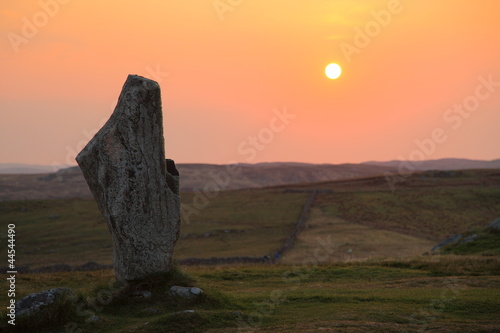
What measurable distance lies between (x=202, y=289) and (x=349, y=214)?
58285 mm

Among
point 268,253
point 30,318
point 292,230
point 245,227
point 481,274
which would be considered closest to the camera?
point 30,318

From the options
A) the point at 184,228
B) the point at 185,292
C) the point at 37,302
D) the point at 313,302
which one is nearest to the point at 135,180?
the point at 185,292

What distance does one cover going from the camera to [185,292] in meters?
17.1

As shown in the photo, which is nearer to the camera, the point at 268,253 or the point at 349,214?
the point at 268,253

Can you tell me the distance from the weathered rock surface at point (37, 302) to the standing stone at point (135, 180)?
9.36 feet

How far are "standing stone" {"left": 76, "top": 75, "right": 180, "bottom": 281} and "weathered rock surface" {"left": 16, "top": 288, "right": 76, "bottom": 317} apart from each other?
2853 millimetres

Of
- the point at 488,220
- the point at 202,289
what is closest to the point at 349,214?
the point at 488,220

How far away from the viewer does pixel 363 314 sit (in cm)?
1554

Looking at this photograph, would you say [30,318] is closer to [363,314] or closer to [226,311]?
[226,311]

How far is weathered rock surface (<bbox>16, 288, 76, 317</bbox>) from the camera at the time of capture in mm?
14445

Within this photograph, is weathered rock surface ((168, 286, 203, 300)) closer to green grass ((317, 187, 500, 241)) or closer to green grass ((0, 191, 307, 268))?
green grass ((0, 191, 307, 268))

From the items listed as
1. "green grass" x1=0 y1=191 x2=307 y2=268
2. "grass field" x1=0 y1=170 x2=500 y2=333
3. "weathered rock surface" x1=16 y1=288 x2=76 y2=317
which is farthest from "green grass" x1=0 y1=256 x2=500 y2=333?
"green grass" x1=0 y1=191 x2=307 y2=268

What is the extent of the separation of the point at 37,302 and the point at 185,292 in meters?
4.61

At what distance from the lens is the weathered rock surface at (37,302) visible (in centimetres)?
1445
